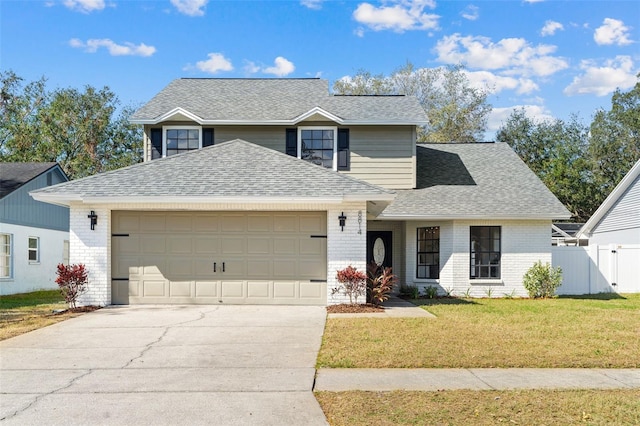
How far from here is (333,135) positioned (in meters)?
18.3

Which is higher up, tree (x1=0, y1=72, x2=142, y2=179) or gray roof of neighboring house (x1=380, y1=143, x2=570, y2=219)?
tree (x1=0, y1=72, x2=142, y2=179)

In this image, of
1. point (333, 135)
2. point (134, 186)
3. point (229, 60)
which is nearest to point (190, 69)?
point (229, 60)

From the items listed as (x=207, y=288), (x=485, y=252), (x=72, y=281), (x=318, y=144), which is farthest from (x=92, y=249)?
(x=485, y=252)

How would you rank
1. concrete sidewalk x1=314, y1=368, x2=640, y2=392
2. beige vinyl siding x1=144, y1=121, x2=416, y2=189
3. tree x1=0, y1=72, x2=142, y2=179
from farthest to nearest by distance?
tree x1=0, y1=72, x2=142, y2=179
beige vinyl siding x1=144, y1=121, x2=416, y2=189
concrete sidewalk x1=314, y1=368, x2=640, y2=392

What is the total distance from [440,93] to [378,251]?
935 inches

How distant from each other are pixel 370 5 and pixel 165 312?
13.4 meters

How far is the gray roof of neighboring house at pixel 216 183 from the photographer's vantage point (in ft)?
42.4

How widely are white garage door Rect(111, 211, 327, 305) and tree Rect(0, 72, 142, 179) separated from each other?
81.0 ft

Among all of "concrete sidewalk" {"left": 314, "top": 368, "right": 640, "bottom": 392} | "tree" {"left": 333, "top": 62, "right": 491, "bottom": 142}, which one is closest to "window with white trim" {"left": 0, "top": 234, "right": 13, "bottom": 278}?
"concrete sidewalk" {"left": 314, "top": 368, "right": 640, "bottom": 392}

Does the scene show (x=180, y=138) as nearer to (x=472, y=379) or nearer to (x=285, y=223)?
(x=285, y=223)

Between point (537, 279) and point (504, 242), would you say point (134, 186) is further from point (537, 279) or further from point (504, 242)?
point (537, 279)

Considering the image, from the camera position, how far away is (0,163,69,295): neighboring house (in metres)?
19.7

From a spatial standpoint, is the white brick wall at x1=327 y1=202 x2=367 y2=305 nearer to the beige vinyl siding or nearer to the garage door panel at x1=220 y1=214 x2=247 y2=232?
the garage door panel at x1=220 y1=214 x2=247 y2=232

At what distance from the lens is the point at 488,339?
31.4 ft
